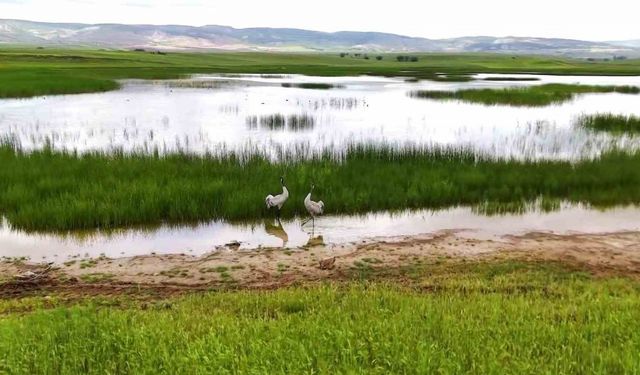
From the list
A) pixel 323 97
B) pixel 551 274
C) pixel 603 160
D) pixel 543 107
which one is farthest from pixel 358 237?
pixel 323 97

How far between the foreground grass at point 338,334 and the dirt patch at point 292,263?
1.51 metres

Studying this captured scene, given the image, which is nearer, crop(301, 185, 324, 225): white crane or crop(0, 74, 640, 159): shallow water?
crop(301, 185, 324, 225): white crane

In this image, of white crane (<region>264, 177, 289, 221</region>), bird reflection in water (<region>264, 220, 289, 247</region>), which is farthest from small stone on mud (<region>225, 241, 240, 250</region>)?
white crane (<region>264, 177, 289, 221</region>)

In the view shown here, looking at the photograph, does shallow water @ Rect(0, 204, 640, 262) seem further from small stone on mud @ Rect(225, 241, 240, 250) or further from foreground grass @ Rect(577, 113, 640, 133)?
foreground grass @ Rect(577, 113, 640, 133)

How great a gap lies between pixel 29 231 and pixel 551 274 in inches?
491

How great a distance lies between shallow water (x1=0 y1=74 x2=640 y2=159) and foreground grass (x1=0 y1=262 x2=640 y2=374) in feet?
50.8

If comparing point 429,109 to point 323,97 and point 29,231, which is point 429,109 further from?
point 29,231

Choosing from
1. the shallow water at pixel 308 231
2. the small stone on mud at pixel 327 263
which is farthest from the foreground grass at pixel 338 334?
the shallow water at pixel 308 231

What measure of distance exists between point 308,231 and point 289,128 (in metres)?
18.7

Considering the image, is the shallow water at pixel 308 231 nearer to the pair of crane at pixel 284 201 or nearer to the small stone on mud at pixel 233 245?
the small stone on mud at pixel 233 245

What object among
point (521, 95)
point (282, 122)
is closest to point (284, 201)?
point (282, 122)

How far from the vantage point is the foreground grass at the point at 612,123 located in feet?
104

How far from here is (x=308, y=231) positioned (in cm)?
1534

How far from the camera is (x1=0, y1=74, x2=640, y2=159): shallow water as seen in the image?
1075 inches
